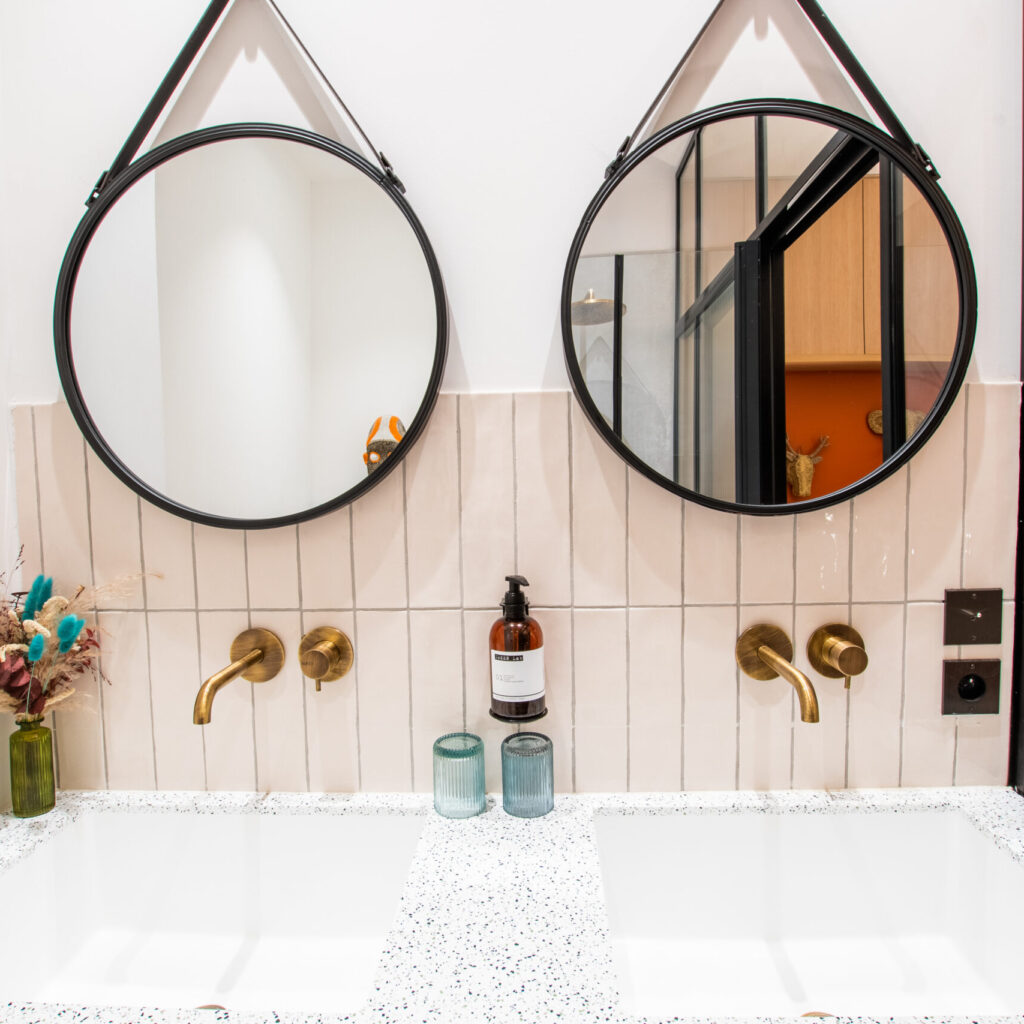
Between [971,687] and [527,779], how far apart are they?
2.24 ft

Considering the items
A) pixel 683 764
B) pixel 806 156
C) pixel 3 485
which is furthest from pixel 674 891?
pixel 3 485

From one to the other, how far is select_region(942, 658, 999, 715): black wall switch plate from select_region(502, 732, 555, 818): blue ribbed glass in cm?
61

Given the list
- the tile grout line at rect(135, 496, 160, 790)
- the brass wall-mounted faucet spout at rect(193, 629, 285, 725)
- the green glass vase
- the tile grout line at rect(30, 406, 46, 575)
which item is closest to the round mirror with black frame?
the brass wall-mounted faucet spout at rect(193, 629, 285, 725)

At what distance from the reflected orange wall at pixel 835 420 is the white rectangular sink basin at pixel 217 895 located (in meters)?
0.78

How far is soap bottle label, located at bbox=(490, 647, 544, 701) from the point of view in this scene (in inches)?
34.4

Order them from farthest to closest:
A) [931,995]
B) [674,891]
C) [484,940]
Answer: [674,891] < [931,995] < [484,940]

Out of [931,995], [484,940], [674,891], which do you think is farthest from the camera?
[674,891]

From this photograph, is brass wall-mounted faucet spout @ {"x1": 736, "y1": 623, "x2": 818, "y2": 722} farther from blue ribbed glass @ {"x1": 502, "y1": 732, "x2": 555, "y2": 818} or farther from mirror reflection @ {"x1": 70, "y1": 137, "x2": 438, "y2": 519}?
mirror reflection @ {"x1": 70, "y1": 137, "x2": 438, "y2": 519}

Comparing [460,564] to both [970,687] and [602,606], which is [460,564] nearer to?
[602,606]

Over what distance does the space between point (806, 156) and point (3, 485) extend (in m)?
1.28

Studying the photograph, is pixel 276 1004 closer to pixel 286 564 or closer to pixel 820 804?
pixel 286 564

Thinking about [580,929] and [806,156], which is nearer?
[580,929]

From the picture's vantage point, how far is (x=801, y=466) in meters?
0.90

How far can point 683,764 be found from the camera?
96 cm
